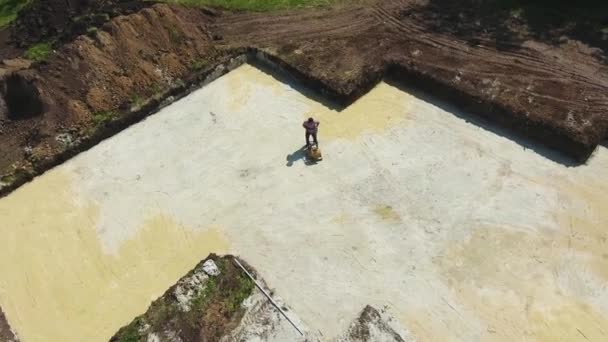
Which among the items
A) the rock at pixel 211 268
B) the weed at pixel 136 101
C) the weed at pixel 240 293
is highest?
the weed at pixel 136 101

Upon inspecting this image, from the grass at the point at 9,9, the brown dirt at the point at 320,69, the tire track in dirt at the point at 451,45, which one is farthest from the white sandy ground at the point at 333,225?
the grass at the point at 9,9

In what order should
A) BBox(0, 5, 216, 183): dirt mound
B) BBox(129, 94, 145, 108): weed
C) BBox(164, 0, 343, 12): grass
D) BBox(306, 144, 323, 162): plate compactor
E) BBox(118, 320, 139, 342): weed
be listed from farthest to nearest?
BBox(164, 0, 343, 12): grass → BBox(129, 94, 145, 108): weed → BBox(0, 5, 216, 183): dirt mound → BBox(306, 144, 323, 162): plate compactor → BBox(118, 320, 139, 342): weed

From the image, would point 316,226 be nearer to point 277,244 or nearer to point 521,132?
point 277,244

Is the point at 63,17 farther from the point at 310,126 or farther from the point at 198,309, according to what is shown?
the point at 198,309

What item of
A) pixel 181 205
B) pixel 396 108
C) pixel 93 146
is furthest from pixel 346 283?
pixel 93 146

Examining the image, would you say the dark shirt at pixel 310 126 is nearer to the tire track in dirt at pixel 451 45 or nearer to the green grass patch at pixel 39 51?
the tire track in dirt at pixel 451 45

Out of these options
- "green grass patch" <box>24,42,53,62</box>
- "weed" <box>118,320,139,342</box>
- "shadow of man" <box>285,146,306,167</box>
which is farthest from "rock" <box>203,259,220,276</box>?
"green grass patch" <box>24,42,53,62</box>

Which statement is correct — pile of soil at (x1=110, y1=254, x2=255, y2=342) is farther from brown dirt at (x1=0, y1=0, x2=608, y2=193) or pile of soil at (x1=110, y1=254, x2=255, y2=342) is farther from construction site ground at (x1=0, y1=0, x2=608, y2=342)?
brown dirt at (x1=0, y1=0, x2=608, y2=193)
